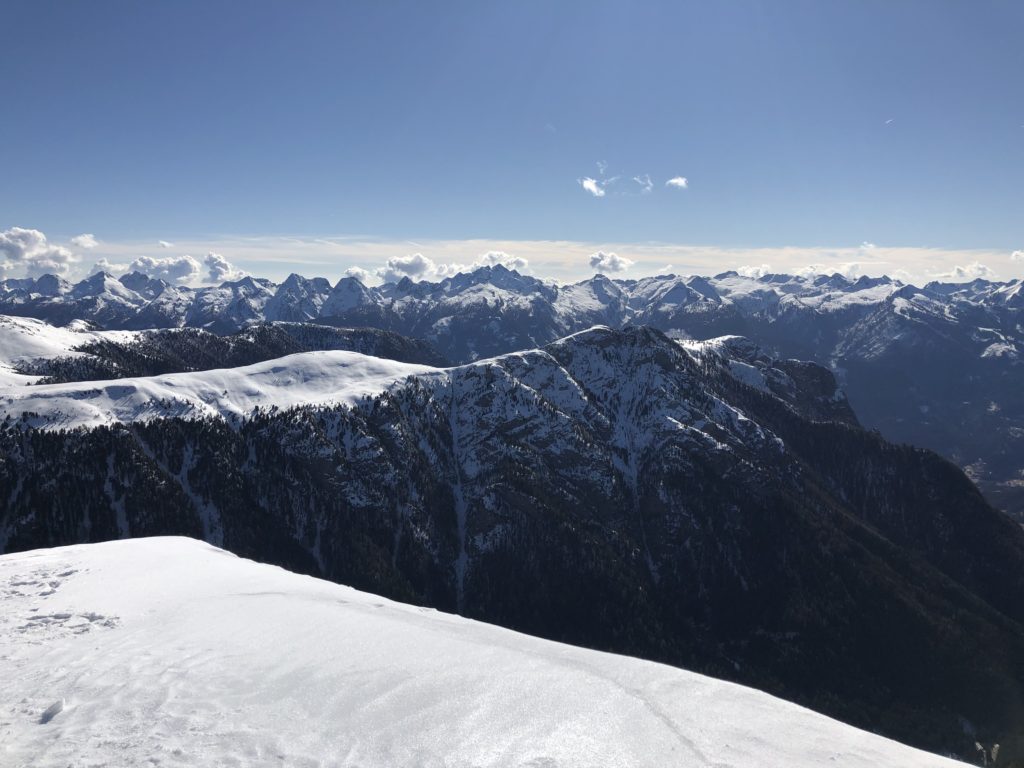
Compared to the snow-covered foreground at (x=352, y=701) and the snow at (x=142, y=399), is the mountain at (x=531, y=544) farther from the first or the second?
the snow-covered foreground at (x=352, y=701)

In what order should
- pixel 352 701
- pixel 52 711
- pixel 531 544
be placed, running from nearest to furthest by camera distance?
pixel 52 711 → pixel 352 701 → pixel 531 544

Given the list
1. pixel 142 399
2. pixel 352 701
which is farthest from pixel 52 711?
pixel 142 399

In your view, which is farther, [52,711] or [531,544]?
[531,544]

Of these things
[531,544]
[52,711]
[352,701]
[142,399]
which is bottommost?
[531,544]

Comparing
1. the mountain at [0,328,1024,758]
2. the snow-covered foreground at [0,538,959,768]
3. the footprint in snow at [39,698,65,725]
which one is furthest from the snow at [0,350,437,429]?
the footprint in snow at [39,698,65,725]

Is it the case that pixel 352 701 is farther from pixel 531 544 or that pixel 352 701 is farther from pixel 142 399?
pixel 142 399

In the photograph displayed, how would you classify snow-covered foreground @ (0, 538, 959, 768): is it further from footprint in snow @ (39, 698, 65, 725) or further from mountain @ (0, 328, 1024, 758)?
mountain @ (0, 328, 1024, 758)

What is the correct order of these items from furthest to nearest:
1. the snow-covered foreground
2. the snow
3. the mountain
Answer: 1. the snow
2. the mountain
3. the snow-covered foreground

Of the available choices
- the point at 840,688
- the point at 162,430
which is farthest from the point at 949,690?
the point at 162,430

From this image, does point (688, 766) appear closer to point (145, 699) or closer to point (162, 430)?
point (145, 699)
